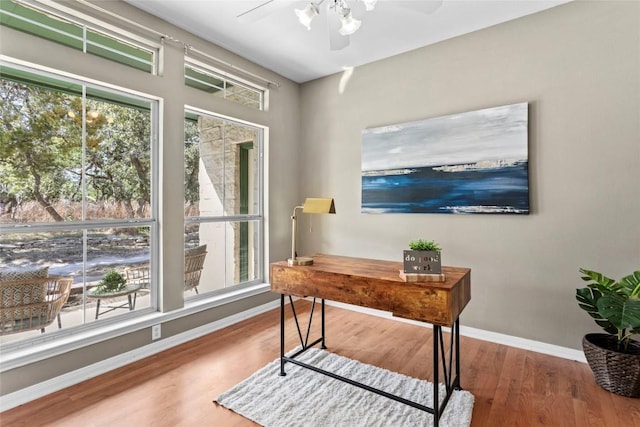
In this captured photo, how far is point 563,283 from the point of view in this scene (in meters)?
2.64

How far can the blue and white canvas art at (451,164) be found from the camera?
2801mm

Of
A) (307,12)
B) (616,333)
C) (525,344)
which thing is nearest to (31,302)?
(307,12)

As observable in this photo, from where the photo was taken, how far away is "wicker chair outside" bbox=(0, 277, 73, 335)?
2.09 meters

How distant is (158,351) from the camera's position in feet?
9.05

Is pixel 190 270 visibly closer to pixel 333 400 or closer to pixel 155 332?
pixel 155 332

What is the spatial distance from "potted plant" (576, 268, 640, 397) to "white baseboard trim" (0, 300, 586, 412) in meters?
0.44

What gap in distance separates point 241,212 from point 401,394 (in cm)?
256

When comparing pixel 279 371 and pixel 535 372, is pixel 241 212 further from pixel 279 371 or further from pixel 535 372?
pixel 535 372

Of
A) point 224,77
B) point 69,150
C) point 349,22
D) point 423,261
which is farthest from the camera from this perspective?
point 224,77

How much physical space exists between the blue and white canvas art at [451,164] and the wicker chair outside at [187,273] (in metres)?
1.96

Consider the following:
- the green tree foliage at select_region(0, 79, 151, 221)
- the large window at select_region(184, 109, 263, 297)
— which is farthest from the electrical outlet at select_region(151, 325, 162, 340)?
the green tree foliage at select_region(0, 79, 151, 221)

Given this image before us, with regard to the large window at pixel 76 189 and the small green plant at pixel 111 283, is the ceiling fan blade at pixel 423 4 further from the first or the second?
the small green plant at pixel 111 283

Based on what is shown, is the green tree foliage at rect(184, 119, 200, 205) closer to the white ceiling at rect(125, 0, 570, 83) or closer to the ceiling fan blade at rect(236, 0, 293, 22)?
the white ceiling at rect(125, 0, 570, 83)

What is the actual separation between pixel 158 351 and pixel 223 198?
5.33 ft
